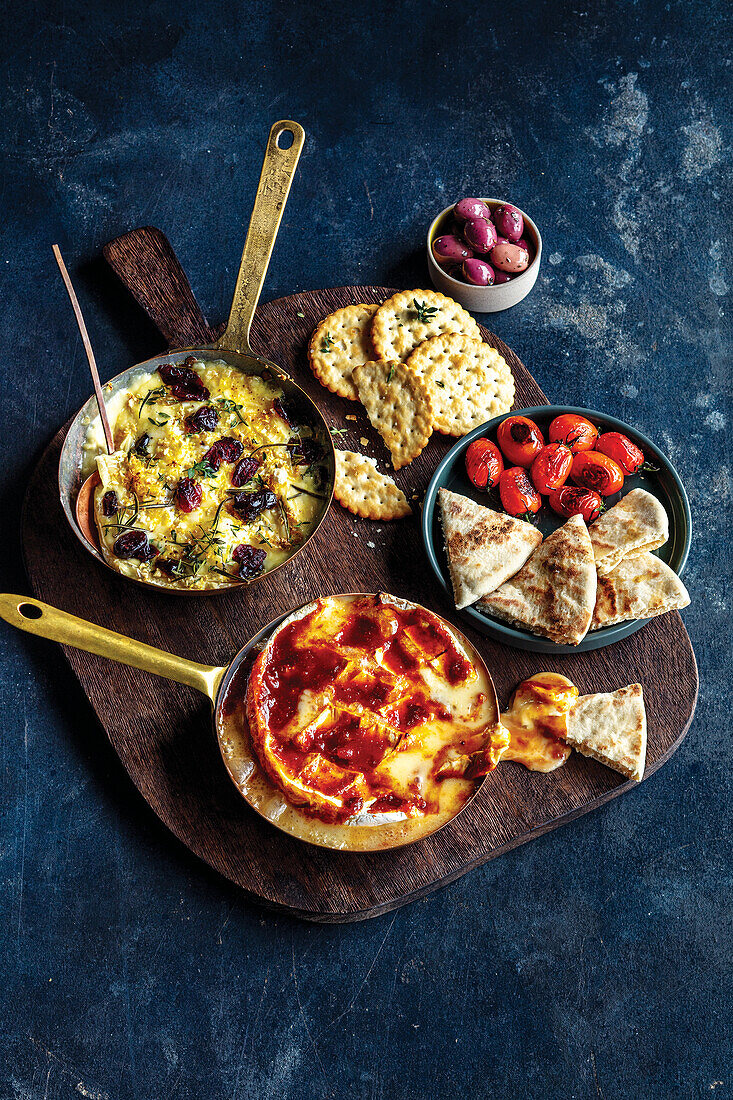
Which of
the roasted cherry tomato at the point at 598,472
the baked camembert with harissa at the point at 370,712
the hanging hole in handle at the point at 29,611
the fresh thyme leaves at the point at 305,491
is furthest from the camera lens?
the roasted cherry tomato at the point at 598,472

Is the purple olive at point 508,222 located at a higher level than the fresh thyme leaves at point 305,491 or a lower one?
higher

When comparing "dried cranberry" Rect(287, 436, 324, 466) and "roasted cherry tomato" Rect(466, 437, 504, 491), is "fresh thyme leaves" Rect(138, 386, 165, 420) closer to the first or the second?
"dried cranberry" Rect(287, 436, 324, 466)

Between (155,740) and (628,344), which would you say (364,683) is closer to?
(155,740)

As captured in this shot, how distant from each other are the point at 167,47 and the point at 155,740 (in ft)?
12.3

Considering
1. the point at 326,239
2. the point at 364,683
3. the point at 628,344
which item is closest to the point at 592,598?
the point at 364,683

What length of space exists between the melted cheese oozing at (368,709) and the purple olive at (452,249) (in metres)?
1.86

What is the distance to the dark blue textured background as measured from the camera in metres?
4.12

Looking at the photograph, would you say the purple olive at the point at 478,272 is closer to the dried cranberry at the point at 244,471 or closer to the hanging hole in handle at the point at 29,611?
the dried cranberry at the point at 244,471

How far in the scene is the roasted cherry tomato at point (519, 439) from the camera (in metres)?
4.22

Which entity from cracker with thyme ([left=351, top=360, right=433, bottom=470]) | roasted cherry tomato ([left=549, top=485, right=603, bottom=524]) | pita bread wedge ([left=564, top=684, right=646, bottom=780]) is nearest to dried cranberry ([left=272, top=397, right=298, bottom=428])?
cracker with thyme ([left=351, top=360, right=433, bottom=470])

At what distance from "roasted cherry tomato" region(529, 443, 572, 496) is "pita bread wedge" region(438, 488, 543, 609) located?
0.20 metres

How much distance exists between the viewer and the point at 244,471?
4023 millimetres

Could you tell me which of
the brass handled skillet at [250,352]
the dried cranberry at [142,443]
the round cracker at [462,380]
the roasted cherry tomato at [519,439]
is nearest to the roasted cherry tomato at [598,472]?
the roasted cherry tomato at [519,439]

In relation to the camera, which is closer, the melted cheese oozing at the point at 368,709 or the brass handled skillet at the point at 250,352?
the melted cheese oozing at the point at 368,709
